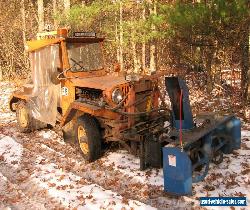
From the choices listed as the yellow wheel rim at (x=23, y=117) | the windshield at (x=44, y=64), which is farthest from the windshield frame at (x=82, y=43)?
the yellow wheel rim at (x=23, y=117)

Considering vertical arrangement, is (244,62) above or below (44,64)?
below

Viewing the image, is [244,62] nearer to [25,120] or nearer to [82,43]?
[82,43]

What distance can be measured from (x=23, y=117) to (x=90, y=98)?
10.7 feet

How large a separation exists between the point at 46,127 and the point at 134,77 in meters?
4.62

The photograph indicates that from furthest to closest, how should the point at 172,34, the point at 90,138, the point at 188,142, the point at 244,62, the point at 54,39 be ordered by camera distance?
1. the point at 244,62
2. the point at 172,34
3. the point at 54,39
4. the point at 90,138
5. the point at 188,142


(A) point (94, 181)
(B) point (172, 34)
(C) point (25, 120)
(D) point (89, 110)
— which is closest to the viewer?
(A) point (94, 181)

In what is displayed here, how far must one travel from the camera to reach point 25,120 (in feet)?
32.8

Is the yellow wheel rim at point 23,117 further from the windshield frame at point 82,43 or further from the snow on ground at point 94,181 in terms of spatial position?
the windshield frame at point 82,43

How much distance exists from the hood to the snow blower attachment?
4.15ft

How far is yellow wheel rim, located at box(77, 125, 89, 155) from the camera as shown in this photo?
7.37 m

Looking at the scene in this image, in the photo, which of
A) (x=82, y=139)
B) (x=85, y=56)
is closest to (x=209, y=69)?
(x=85, y=56)

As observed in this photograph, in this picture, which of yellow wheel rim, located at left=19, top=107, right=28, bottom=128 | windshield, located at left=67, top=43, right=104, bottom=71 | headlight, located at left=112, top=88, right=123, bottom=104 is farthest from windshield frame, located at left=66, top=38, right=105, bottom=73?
yellow wheel rim, located at left=19, top=107, right=28, bottom=128

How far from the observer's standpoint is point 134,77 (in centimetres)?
682

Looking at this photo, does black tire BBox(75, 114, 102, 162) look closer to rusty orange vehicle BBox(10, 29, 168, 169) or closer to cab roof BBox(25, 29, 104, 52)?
rusty orange vehicle BBox(10, 29, 168, 169)
